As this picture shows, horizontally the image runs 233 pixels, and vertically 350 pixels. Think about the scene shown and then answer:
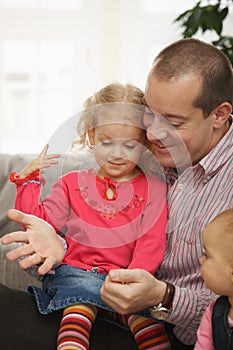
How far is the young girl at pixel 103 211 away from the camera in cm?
138

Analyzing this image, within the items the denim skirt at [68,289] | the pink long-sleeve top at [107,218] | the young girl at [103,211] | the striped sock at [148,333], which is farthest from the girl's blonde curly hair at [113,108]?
the striped sock at [148,333]

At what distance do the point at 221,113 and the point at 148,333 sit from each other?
0.55 metres

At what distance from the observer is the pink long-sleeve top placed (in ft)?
4.68

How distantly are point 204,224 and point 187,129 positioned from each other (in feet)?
0.74

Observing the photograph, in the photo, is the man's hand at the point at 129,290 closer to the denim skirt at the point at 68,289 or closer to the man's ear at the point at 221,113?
the denim skirt at the point at 68,289

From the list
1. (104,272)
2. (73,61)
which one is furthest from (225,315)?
(73,61)

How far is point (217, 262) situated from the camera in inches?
46.3

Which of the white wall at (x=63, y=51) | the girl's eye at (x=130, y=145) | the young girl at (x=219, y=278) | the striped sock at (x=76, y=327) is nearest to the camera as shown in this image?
the young girl at (x=219, y=278)

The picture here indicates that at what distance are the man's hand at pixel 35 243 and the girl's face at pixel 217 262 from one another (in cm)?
37

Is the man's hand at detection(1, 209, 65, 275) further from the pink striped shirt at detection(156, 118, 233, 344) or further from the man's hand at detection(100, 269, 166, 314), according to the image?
the pink striped shirt at detection(156, 118, 233, 344)

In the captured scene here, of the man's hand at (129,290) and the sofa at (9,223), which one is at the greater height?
the man's hand at (129,290)

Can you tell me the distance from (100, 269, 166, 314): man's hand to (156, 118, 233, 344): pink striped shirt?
0.37 ft

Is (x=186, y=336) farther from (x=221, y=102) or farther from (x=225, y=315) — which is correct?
(x=221, y=102)

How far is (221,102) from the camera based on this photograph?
1460mm
